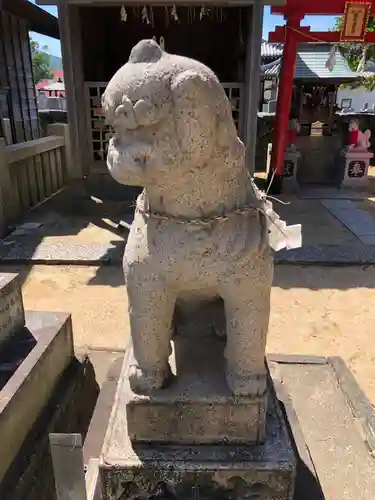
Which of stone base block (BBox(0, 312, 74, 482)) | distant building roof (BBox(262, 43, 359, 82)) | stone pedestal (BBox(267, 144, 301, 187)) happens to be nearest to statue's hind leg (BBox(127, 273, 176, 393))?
A: stone base block (BBox(0, 312, 74, 482))

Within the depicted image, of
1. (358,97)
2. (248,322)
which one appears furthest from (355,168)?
(358,97)

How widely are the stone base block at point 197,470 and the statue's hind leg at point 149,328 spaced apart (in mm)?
211

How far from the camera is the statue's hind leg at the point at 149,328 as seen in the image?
1.28m

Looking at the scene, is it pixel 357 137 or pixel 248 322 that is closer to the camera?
pixel 248 322

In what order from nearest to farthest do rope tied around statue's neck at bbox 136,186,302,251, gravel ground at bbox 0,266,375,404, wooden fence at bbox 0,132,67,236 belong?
rope tied around statue's neck at bbox 136,186,302,251 < gravel ground at bbox 0,266,375,404 < wooden fence at bbox 0,132,67,236

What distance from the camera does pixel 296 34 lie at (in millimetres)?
6828

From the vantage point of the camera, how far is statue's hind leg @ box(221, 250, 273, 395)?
1255 millimetres

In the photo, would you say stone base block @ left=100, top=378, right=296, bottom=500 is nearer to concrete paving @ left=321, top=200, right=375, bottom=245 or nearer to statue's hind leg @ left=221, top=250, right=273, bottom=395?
statue's hind leg @ left=221, top=250, right=273, bottom=395

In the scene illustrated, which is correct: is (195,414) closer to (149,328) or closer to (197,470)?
(197,470)

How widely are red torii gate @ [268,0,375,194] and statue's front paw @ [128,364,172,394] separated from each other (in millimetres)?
4617

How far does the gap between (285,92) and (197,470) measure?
6.89 metres

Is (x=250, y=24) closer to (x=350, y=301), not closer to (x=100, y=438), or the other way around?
(x=350, y=301)

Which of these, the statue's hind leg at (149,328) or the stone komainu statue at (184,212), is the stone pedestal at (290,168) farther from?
the statue's hind leg at (149,328)

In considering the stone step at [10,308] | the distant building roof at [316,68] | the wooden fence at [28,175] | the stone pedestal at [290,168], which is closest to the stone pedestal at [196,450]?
the stone step at [10,308]
